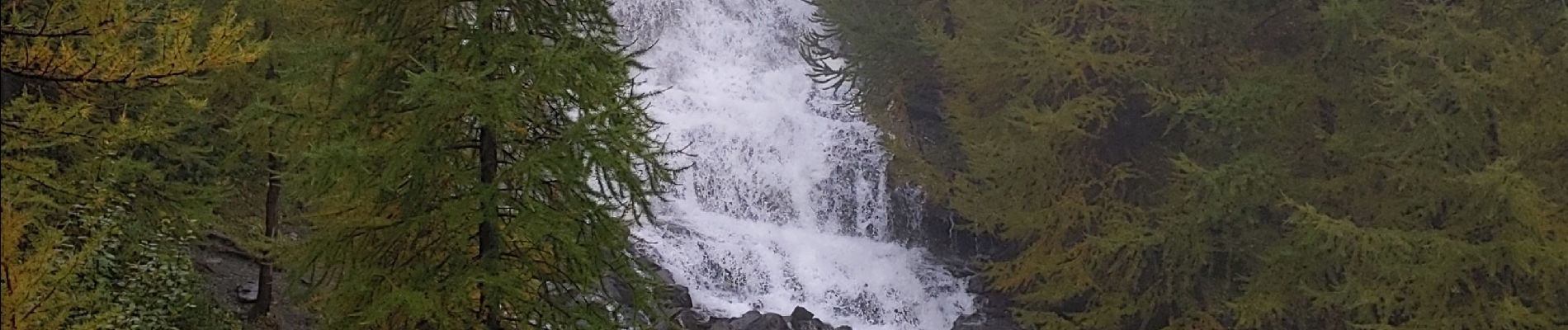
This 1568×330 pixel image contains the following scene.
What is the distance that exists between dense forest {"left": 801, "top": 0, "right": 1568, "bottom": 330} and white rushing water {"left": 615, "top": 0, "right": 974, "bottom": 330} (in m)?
2.37

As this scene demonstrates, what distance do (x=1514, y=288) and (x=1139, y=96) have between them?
526 centimetres

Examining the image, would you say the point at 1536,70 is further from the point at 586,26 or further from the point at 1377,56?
the point at 586,26

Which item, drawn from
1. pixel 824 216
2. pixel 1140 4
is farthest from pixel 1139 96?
pixel 824 216

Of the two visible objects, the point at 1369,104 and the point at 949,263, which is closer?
the point at 1369,104

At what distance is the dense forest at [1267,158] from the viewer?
1079 centimetres

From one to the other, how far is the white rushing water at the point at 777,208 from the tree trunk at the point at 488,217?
7988 mm

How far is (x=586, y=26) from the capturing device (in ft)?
25.0

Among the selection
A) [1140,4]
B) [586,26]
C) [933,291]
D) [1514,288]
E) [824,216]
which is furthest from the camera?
[824,216]

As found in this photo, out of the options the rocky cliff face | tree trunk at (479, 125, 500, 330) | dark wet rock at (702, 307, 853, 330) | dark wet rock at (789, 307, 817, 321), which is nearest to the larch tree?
tree trunk at (479, 125, 500, 330)

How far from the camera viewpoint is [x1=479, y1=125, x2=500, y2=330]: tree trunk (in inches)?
262

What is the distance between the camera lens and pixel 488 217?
6.64 m

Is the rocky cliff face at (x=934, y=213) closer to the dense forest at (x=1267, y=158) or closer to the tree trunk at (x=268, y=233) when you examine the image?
the dense forest at (x=1267, y=158)

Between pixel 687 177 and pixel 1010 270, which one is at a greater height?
pixel 687 177

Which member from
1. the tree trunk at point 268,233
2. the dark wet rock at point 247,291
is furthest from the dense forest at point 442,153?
the dark wet rock at point 247,291
